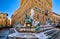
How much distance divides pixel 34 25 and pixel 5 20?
598mm

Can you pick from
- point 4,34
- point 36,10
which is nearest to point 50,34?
point 36,10

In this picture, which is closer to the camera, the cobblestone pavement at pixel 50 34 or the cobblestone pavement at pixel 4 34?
the cobblestone pavement at pixel 50 34

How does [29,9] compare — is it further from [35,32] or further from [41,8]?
[35,32]

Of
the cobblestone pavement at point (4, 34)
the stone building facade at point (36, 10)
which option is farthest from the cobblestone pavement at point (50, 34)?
the stone building facade at point (36, 10)

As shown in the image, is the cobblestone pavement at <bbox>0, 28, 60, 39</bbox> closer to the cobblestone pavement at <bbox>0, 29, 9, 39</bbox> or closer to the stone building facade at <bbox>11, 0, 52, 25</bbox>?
the cobblestone pavement at <bbox>0, 29, 9, 39</bbox>

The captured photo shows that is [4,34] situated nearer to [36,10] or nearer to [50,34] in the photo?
[36,10]

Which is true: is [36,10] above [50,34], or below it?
above

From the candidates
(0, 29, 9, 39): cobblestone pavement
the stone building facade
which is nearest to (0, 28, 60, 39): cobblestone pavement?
(0, 29, 9, 39): cobblestone pavement

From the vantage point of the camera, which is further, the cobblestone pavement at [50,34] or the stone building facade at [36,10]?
the stone building facade at [36,10]

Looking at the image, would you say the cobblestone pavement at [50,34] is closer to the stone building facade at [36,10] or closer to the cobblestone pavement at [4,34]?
the cobblestone pavement at [4,34]

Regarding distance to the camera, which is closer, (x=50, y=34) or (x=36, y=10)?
(x=50, y=34)

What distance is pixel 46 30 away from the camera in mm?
3730

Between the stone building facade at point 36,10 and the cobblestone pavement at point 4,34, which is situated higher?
the stone building facade at point 36,10

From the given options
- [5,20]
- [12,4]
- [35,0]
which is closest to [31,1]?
[35,0]
